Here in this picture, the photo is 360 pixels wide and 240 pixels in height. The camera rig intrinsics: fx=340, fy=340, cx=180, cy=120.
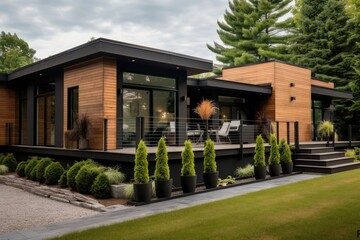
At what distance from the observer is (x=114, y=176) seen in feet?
Answer: 24.8

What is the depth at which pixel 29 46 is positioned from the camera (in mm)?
32906

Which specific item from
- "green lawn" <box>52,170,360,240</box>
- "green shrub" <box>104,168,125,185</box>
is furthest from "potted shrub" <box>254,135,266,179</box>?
"green shrub" <box>104,168,125,185</box>

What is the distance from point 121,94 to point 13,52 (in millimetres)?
23761

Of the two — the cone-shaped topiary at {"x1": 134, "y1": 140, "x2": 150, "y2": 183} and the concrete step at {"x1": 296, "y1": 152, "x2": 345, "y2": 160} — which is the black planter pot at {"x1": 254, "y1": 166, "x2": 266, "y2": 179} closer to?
the concrete step at {"x1": 296, "y1": 152, "x2": 345, "y2": 160}

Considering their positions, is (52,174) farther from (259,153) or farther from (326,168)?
(326,168)

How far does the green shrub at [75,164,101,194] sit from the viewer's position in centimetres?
754

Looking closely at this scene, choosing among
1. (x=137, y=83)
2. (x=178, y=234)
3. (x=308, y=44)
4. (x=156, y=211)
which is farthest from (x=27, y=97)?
(x=308, y=44)

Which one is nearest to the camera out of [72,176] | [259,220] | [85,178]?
[259,220]

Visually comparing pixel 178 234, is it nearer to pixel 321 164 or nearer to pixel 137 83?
pixel 137 83

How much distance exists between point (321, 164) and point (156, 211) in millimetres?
6878

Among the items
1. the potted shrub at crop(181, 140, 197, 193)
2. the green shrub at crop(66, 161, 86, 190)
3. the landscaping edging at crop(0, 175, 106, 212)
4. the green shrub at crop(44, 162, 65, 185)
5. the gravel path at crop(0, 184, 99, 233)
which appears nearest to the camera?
the gravel path at crop(0, 184, 99, 233)

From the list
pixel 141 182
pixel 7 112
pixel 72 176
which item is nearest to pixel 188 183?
pixel 141 182

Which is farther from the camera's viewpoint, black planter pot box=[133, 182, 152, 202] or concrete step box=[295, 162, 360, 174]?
concrete step box=[295, 162, 360, 174]

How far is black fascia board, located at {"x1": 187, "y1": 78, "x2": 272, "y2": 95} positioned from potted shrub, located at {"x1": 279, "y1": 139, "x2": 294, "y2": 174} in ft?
12.7
